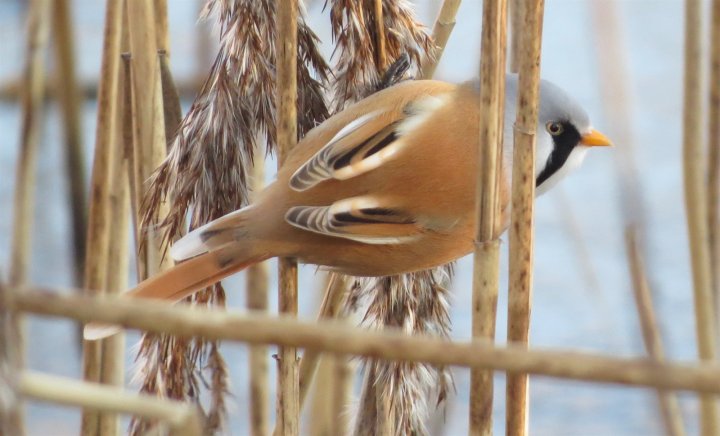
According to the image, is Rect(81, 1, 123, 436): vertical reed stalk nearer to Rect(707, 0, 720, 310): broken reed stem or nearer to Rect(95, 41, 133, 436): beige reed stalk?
Rect(95, 41, 133, 436): beige reed stalk

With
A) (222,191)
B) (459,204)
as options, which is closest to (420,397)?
(459,204)

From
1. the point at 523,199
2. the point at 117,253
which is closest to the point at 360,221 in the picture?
the point at 523,199

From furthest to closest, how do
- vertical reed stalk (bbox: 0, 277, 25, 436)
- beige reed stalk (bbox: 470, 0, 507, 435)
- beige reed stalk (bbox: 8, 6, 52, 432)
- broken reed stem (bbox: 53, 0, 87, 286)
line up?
Result: broken reed stem (bbox: 53, 0, 87, 286) → beige reed stalk (bbox: 8, 6, 52, 432) → beige reed stalk (bbox: 470, 0, 507, 435) → vertical reed stalk (bbox: 0, 277, 25, 436)

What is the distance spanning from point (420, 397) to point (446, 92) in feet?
1.43

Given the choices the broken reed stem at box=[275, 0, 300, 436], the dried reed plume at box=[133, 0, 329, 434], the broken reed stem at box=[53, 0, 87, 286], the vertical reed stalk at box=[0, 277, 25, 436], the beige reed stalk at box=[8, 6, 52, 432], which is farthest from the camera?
the broken reed stem at box=[53, 0, 87, 286]

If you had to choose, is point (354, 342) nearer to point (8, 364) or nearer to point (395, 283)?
point (8, 364)

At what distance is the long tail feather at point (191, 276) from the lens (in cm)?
137

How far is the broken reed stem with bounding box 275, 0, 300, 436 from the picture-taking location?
127 centimetres

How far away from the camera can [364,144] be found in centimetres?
138

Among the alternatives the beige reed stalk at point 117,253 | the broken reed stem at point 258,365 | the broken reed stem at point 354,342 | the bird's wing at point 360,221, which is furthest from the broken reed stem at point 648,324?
the broken reed stem at point 354,342

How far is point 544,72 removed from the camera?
403 cm

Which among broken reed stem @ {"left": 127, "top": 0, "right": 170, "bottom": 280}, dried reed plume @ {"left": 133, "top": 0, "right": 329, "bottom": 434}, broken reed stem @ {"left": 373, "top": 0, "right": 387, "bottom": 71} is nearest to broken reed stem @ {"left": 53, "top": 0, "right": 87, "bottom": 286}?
broken reed stem @ {"left": 127, "top": 0, "right": 170, "bottom": 280}

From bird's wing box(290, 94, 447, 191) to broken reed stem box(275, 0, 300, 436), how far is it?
0.05 metres

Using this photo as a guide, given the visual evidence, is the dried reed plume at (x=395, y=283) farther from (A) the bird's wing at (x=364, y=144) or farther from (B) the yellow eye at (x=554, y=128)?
(B) the yellow eye at (x=554, y=128)
